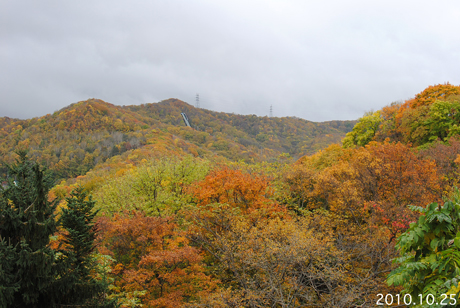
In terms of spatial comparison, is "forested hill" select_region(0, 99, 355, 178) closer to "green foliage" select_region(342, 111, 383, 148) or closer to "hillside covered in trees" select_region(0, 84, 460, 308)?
"green foliage" select_region(342, 111, 383, 148)

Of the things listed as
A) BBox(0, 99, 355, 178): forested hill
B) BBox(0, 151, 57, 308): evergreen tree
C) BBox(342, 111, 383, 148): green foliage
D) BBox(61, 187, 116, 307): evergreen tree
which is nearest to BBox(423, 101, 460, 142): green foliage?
BBox(342, 111, 383, 148): green foliage

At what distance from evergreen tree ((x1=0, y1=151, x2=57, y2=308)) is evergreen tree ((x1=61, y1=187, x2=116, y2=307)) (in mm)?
618

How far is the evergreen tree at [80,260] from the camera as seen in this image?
375 inches

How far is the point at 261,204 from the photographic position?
1911 centimetres

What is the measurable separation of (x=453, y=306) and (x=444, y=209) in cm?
132

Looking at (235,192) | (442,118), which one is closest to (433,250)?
(235,192)

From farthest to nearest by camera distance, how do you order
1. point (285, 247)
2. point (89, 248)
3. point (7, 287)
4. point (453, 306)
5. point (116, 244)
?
point (116, 244)
point (285, 247)
point (89, 248)
point (7, 287)
point (453, 306)

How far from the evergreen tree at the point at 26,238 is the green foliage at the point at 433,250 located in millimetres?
9697

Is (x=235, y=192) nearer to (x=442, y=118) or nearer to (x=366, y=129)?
(x=442, y=118)

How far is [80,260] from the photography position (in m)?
10.2

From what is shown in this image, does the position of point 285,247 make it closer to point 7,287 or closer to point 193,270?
point 193,270

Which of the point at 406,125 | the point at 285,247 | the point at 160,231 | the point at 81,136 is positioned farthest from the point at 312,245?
the point at 81,136

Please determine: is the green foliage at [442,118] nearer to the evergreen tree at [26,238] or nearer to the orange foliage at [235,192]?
the orange foliage at [235,192]

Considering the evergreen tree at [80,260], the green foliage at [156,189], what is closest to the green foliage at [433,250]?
the evergreen tree at [80,260]
